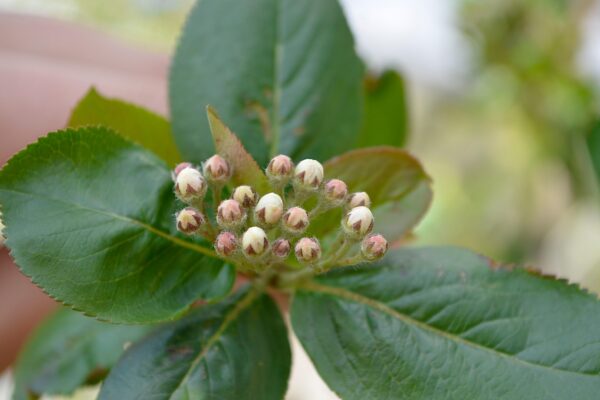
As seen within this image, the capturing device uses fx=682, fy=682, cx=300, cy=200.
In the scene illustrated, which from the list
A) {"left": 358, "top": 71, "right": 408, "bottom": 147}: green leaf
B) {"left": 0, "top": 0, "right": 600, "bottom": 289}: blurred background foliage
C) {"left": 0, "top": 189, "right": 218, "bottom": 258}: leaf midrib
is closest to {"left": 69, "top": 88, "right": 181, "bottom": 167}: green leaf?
{"left": 0, "top": 189, "right": 218, "bottom": 258}: leaf midrib

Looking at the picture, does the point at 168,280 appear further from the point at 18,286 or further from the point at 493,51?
the point at 493,51

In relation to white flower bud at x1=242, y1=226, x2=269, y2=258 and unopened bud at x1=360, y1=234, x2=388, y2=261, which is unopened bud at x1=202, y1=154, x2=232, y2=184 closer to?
white flower bud at x1=242, y1=226, x2=269, y2=258

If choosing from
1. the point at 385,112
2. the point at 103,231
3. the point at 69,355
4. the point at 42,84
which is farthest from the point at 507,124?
the point at 103,231

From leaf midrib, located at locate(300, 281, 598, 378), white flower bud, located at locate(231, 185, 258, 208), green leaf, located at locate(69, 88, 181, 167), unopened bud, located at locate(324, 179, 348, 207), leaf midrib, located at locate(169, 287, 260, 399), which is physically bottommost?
leaf midrib, located at locate(169, 287, 260, 399)

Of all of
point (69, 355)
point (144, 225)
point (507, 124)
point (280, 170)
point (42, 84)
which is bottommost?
point (69, 355)

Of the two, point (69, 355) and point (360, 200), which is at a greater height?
point (360, 200)

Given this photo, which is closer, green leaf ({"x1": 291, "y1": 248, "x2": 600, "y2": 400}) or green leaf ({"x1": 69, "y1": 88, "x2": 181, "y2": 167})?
green leaf ({"x1": 291, "y1": 248, "x2": 600, "y2": 400})

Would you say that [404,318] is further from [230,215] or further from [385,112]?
[385,112]
